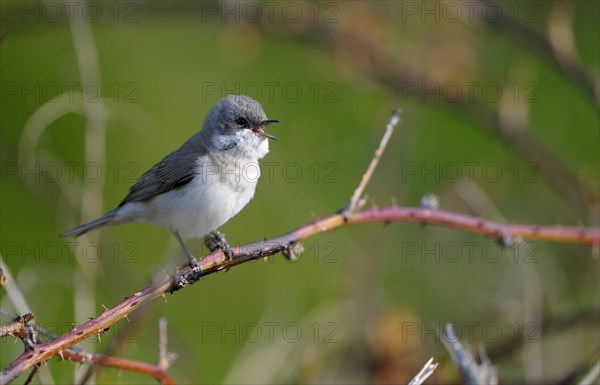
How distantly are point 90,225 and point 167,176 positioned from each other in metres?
0.48

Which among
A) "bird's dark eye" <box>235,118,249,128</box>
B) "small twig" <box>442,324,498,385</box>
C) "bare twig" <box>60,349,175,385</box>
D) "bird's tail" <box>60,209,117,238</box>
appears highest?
"bird's dark eye" <box>235,118,249,128</box>

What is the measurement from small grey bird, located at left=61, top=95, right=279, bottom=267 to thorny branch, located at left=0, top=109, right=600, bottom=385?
1248mm

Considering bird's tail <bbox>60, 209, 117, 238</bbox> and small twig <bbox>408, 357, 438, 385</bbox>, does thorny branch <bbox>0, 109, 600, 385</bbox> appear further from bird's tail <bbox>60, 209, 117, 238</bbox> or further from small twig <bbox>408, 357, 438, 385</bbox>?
bird's tail <bbox>60, 209, 117, 238</bbox>

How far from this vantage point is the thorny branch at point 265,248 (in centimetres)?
197

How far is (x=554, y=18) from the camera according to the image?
4.20 meters

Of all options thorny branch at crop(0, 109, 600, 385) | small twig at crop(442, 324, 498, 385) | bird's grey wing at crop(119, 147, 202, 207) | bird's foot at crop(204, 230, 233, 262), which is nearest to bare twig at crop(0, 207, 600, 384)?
thorny branch at crop(0, 109, 600, 385)

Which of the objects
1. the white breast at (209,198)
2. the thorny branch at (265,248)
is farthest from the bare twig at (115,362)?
the white breast at (209,198)

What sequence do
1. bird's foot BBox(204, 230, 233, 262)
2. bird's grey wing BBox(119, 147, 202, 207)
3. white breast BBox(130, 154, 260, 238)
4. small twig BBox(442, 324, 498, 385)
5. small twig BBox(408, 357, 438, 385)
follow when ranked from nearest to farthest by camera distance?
small twig BBox(408, 357, 438, 385), small twig BBox(442, 324, 498, 385), bird's foot BBox(204, 230, 233, 262), white breast BBox(130, 154, 260, 238), bird's grey wing BBox(119, 147, 202, 207)

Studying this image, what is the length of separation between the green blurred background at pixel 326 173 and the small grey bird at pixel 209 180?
235 mm

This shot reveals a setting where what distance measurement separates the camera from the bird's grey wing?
4.07 metres

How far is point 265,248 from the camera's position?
239 cm

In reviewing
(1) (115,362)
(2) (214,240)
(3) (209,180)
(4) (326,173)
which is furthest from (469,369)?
(4) (326,173)

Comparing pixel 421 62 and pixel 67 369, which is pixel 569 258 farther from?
pixel 67 369

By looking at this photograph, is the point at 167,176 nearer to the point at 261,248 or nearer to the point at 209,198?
the point at 209,198
